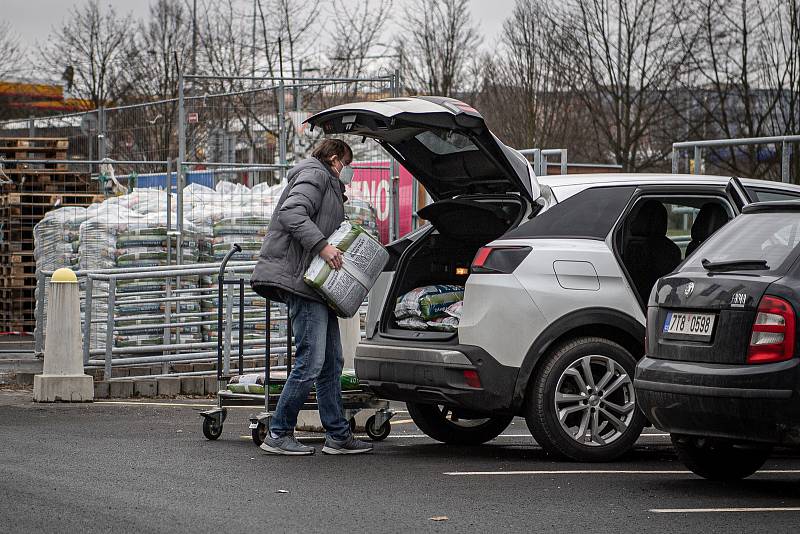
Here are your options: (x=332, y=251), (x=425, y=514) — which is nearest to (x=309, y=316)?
(x=332, y=251)

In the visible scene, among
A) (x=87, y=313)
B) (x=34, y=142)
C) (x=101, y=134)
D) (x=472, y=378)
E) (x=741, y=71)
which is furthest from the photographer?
(x=741, y=71)

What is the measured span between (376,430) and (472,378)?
170 centimetres

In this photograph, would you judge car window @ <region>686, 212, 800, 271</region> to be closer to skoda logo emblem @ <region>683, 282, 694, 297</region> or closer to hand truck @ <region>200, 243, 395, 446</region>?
skoda logo emblem @ <region>683, 282, 694, 297</region>

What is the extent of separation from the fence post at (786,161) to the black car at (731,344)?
21.4 ft

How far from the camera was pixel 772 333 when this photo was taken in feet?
22.1

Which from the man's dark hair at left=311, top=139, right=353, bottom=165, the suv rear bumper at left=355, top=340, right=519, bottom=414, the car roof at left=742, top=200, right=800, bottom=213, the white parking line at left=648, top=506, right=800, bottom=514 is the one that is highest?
the man's dark hair at left=311, top=139, right=353, bottom=165

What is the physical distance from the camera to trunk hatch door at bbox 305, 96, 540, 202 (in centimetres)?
840

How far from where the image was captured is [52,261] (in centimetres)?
1645

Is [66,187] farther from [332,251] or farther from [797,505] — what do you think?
[797,505]

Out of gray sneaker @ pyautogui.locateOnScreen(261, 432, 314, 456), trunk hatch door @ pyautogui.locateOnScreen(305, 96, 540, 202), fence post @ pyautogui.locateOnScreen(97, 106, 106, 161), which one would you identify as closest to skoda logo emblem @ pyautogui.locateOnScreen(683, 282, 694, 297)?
trunk hatch door @ pyautogui.locateOnScreen(305, 96, 540, 202)

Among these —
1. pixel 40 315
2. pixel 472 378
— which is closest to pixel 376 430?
pixel 472 378

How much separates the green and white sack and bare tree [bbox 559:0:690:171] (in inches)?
1004

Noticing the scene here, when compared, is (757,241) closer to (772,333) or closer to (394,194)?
(772,333)

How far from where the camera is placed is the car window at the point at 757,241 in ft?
23.2
